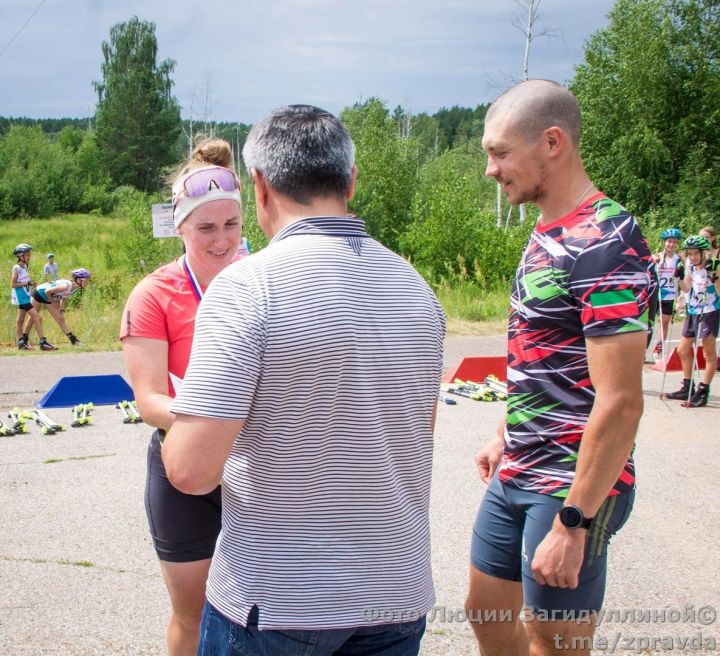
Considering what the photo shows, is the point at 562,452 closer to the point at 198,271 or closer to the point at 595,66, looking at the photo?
→ the point at 198,271

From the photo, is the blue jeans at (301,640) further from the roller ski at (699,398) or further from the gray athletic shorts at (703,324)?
the gray athletic shorts at (703,324)

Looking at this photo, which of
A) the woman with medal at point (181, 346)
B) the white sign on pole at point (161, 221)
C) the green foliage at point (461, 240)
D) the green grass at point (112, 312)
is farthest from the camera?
the green foliage at point (461, 240)

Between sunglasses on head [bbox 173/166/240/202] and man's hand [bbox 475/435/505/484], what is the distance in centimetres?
129

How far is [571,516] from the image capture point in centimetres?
217

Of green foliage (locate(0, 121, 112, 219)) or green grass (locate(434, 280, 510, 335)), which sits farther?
green foliage (locate(0, 121, 112, 219))

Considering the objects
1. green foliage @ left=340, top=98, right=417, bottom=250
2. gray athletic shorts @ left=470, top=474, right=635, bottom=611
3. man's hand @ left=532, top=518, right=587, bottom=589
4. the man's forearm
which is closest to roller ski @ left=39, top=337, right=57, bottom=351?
gray athletic shorts @ left=470, top=474, right=635, bottom=611

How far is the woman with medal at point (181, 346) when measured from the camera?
264 centimetres

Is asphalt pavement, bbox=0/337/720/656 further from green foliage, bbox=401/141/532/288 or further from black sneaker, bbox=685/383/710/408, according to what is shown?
green foliage, bbox=401/141/532/288

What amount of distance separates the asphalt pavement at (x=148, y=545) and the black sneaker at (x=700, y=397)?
39.2 inches

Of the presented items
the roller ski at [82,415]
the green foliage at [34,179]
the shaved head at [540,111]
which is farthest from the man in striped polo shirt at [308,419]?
the green foliage at [34,179]

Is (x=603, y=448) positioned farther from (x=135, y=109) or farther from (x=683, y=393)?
(x=135, y=109)

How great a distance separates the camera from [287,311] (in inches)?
65.2

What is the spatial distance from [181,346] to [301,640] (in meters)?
1.24

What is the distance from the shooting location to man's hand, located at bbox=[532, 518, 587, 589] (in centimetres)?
218
